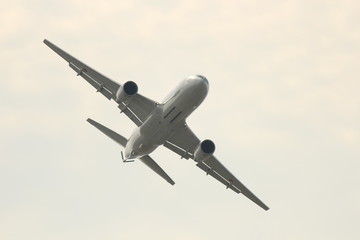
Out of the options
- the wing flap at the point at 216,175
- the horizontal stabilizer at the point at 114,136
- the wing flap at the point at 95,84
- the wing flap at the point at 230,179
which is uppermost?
the wing flap at the point at 230,179

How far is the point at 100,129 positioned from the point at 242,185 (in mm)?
12024

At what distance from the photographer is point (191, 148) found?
5909cm

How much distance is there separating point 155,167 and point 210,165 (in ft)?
15.7

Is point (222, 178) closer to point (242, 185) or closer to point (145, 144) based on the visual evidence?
point (242, 185)

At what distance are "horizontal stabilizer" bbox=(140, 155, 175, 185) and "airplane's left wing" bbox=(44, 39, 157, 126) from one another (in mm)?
3210

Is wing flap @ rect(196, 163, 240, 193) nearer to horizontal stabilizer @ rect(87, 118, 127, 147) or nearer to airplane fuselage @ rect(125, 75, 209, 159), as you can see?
airplane fuselage @ rect(125, 75, 209, 159)

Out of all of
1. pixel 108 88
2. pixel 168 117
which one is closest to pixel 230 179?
pixel 168 117

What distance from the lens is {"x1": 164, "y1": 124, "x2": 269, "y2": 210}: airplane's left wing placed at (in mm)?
58688

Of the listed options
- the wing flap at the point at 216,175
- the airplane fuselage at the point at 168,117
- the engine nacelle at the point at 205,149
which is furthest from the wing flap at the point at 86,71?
the wing flap at the point at 216,175

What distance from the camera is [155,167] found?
194 feet

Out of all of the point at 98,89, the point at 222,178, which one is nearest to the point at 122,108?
the point at 98,89

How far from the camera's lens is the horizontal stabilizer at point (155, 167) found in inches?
2327

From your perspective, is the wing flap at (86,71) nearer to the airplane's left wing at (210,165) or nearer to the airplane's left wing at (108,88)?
the airplane's left wing at (108,88)

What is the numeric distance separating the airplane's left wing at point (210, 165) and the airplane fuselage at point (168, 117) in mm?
3020
